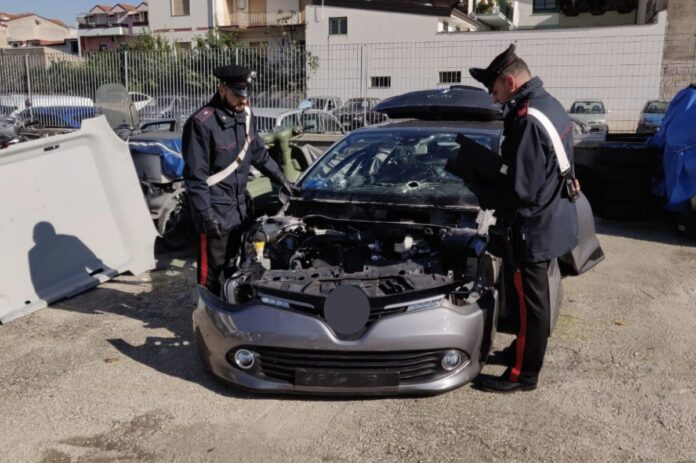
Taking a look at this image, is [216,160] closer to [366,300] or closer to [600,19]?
[366,300]

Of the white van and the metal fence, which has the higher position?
the metal fence

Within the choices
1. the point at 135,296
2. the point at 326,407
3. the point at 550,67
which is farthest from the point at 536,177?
the point at 550,67

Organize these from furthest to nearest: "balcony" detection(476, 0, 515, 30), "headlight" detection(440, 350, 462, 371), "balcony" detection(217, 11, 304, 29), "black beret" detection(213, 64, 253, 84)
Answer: "balcony" detection(476, 0, 515, 30), "balcony" detection(217, 11, 304, 29), "black beret" detection(213, 64, 253, 84), "headlight" detection(440, 350, 462, 371)

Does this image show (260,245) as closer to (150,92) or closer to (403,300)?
(403,300)

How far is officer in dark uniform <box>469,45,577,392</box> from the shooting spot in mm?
3518

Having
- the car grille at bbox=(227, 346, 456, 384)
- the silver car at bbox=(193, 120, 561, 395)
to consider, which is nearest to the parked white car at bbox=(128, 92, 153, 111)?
the silver car at bbox=(193, 120, 561, 395)

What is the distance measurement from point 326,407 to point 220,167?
195 cm

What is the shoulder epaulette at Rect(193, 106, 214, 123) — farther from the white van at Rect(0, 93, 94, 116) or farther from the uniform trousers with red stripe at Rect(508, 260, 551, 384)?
the white van at Rect(0, 93, 94, 116)

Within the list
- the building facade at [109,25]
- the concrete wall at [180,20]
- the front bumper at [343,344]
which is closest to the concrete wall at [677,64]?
the front bumper at [343,344]

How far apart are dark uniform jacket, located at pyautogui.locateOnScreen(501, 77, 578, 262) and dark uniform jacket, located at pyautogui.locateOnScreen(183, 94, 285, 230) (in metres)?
2.02

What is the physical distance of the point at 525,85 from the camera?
3656 mm

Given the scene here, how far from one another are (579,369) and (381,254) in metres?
1.45

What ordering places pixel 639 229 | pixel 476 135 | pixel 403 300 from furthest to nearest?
1. pixel 639 229
2. pixel 476 135
3. pixel 403 300

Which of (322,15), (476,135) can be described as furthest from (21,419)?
(322,15)
